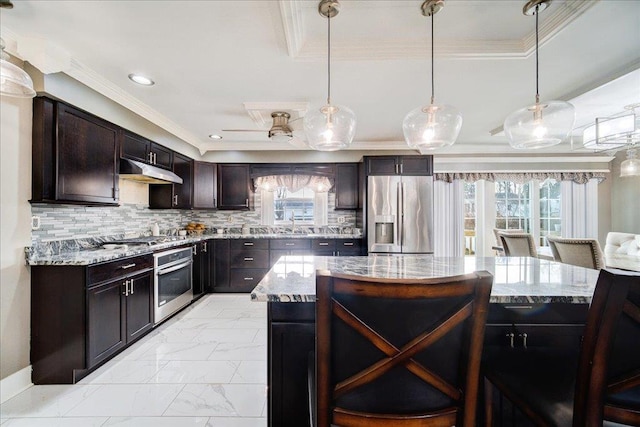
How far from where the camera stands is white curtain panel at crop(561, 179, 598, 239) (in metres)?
4.86

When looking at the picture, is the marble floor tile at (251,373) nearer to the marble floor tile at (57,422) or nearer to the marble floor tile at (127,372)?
the marble floor tile at (127,372)

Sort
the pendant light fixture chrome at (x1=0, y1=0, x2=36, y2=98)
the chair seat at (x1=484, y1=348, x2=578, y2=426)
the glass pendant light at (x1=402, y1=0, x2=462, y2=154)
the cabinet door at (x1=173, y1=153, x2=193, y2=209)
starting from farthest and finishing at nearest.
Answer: the cabinet door at (x1=173, y1=153, x2=193, y2=209) < the glass pendant light at (x1=402, y1=0, x2=462, y2=154) < the pendant light fixture chrome at (x1=0, y1=0, x2=36, y2=98) < the chair seat at (x1=484, y1=348, x2=578, y2=426)

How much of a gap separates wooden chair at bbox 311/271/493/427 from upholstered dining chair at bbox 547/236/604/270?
9.79 ft

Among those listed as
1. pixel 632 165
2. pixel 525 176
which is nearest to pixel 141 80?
pixel 632 165

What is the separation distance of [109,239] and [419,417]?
342 centimetres

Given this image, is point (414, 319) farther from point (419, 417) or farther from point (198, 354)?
point (198, 354)

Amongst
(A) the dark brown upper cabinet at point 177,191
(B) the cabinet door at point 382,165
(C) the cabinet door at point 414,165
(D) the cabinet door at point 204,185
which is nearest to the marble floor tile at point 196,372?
(A) the dark brown upper cabinet at point 177,191

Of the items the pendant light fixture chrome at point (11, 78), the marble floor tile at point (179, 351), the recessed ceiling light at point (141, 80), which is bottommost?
the marble floor tile at point (179, 351)

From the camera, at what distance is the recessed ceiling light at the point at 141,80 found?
238 cm

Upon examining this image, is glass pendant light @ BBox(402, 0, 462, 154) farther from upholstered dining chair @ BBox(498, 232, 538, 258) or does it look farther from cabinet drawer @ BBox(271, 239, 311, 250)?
cabinet drawer @ BBox(271, 239, 311, 250)

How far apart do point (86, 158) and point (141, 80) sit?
2.71 feet

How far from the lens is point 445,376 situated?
814 mm

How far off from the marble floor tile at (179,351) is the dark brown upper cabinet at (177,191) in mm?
1968

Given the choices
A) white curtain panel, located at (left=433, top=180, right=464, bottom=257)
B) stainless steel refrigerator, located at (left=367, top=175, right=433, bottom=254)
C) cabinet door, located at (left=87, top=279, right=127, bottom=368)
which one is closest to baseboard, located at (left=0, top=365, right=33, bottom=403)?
cabinet door, located at (left=87, top=279, right=127, bottom=368)
